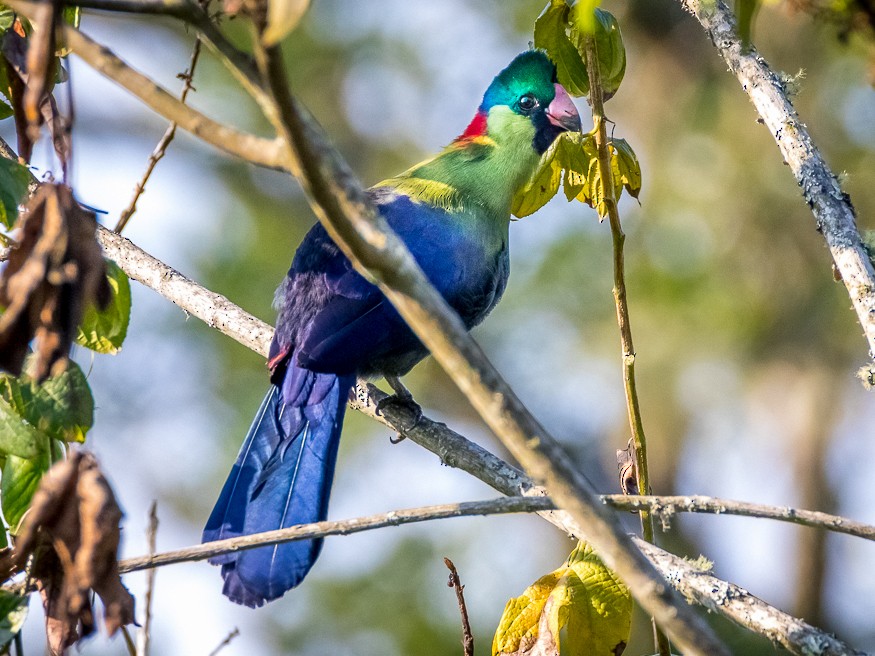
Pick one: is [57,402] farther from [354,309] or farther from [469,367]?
[354,309]

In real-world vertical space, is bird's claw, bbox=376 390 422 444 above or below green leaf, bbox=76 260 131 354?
above

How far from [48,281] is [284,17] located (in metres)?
0.47

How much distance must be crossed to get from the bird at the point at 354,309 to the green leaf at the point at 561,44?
92 cm

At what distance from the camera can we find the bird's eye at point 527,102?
11.1ft

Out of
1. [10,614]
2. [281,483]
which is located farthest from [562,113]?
[10,614]

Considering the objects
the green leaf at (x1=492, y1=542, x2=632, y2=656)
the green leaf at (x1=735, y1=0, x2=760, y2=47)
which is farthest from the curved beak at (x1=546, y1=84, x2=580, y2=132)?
the green leaf at (x1=735, y1=0, x2=760, y2=47)

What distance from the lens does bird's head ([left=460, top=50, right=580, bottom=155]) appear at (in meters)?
3.35

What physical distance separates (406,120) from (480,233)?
5835 millimetres

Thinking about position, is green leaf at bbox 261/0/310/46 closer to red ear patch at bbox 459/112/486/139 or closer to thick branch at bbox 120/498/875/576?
thick branch at bbox 120/498/875/576

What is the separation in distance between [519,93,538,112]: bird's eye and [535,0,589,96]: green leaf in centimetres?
133

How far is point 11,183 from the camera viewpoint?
4.75ft

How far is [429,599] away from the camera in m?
7.22

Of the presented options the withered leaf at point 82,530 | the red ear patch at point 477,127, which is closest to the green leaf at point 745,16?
the withered leaf at point 82,530

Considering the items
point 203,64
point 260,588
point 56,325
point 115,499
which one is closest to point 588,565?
point 260,588
